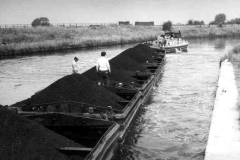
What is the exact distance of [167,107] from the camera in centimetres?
1378

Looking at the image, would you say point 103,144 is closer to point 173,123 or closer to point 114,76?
point 173,123

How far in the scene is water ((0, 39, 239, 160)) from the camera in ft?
29.7

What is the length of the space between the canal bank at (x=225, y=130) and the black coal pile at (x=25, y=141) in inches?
131

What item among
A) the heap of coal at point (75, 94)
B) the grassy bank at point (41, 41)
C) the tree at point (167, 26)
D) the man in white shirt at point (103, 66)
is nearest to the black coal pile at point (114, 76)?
the man in white shirt at point (103, 66)

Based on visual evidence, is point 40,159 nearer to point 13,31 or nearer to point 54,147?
point 54,147

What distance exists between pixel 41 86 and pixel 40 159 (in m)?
14.5

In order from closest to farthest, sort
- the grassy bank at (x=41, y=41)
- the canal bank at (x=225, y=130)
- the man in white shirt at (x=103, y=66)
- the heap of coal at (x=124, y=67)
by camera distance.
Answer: the canal bank at (x=225, y=130)
the man in white shirt at (x=103, y=66)
the heap of coal at (x=124, y=67)
the grassy bank at (x=41, y=41)

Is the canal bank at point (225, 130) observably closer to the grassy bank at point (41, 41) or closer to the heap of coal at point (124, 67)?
the heap of coal at point (124, 67)

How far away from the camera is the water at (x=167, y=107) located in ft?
29.7

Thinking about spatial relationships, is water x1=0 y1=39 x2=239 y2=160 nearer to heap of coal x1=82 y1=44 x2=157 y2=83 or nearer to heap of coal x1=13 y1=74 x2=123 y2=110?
heap of coal x1=13 y1=74 x2=123 y2=110

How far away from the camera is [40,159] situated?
5656 millimetres

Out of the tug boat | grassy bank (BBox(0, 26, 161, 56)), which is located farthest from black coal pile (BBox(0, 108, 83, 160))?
grassy bank (BBox(0, 26, 161, 56))

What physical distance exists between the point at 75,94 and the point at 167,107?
18.4 feet

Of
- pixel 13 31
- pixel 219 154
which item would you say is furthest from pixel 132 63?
pixel 13 31
